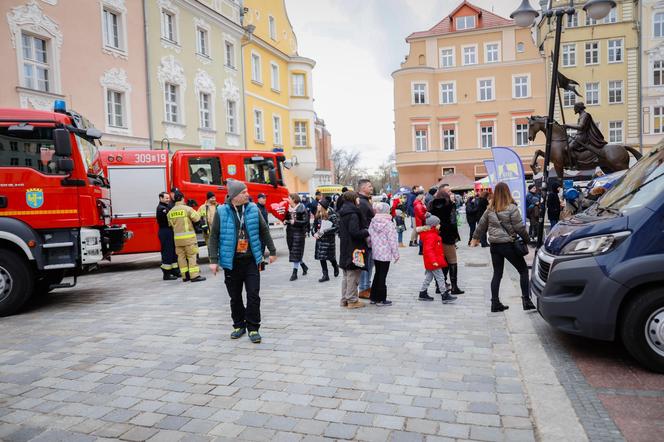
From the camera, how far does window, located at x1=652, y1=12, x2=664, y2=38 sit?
132ft

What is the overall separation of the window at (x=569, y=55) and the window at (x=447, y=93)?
9.46m

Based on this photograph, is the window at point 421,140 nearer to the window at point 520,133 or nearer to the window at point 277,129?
the window at point 520,133

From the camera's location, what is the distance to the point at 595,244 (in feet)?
15.8

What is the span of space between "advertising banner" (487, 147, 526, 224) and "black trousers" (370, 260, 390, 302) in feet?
19.6

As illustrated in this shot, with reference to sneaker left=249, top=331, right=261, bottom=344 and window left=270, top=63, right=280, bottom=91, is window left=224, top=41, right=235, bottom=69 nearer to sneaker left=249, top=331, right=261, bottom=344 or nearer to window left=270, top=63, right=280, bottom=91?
window left=270, top=63, right=280, bottom=91

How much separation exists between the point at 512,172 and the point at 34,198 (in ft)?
33.8

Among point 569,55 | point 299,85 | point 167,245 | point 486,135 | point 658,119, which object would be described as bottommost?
point 167,245

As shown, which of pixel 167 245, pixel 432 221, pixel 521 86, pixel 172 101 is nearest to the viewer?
pixel 432 221

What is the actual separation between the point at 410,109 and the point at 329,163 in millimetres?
39545

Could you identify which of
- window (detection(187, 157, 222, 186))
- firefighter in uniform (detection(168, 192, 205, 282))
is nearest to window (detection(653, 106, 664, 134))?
window (detection(187, 157, 222, 186))

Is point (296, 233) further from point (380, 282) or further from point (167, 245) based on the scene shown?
point (380, 282)

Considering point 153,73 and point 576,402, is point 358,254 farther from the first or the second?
point 153,73

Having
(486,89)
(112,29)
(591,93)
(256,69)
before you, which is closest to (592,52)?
(591,93)

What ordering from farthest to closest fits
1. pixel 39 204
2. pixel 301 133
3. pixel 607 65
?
pixel 607 65 → pixel 301 133 → pixel 39 204
